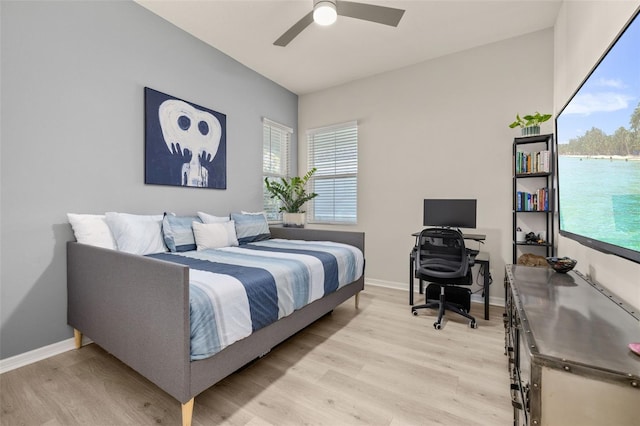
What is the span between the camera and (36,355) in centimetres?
195

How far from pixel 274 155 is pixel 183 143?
1503 millimetres

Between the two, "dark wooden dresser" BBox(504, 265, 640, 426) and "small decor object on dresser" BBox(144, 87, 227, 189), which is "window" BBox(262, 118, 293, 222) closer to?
"small decor object on dresser" BBox(144, 87, 227, 189)

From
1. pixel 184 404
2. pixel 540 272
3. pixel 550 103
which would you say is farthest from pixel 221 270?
pixel 550 103

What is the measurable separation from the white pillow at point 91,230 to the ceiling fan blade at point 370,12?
2.53 m

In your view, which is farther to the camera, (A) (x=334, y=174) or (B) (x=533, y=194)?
(A) (x=334, y=174)

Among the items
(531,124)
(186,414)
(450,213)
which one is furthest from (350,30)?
(186,414)

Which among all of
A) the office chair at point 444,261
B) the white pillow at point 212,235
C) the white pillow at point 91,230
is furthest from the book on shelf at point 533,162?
the white pillow at point 91,230

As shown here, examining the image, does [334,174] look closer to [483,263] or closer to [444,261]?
[444,261]

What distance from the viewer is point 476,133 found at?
3.24 m

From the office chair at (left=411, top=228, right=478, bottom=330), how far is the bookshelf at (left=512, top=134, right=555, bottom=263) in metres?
0.66

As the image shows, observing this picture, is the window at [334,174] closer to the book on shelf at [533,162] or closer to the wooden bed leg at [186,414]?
the book on shelf at [533,162]

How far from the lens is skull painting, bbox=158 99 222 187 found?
2.78 m

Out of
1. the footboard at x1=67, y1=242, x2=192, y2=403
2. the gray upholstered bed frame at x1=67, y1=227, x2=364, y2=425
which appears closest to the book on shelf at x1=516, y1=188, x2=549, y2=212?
the gray upholstered bed frame at x1=67, y1=227, x2=364, y2=425

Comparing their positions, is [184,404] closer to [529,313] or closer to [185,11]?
[529,313]
